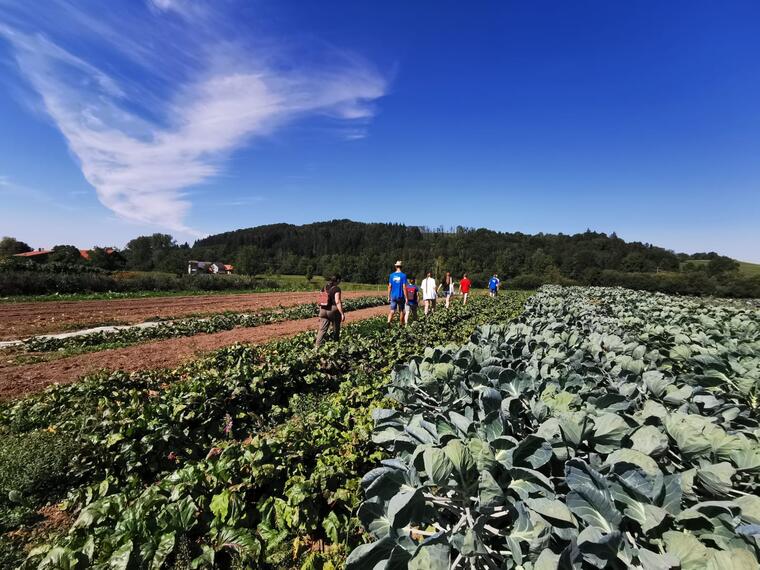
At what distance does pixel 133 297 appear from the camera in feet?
100

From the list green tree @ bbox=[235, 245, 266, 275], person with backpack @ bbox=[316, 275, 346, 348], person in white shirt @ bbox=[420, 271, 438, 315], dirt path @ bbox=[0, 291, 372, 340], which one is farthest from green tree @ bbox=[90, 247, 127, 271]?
person with backpack @ bbox=[316, 275, 346, 348]

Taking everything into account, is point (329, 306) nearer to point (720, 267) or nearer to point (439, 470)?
point (439, 470)

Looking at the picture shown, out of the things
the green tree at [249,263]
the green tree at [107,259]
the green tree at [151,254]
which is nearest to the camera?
the green tree at [107,259]

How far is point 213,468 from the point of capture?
129 inches

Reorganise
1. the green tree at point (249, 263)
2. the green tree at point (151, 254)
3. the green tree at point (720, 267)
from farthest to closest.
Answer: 1. the green tree at point (249, 263)
2. the green tree at point (151, 254)
3. the green tree at point (720, 267)

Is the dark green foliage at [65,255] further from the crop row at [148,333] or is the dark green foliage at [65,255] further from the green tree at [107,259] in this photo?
the crop row at [148,333]

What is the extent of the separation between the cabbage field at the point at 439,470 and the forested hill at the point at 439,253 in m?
47.8

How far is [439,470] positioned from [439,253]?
304 feet

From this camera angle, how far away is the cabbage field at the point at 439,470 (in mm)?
1326

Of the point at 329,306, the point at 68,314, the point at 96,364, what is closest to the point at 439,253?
the point at 68,314

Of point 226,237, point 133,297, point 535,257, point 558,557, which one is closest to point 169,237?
point 226,237

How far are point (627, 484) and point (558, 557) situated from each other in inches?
14.9

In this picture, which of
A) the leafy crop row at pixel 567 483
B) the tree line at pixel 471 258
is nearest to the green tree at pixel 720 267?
the tree line at pixel 471 258

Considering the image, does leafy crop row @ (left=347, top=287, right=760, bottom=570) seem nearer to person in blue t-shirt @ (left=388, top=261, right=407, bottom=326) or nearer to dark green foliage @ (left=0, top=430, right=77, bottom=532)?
dark green foliage @ (left=0, top=430, right=77, bottom=532)
